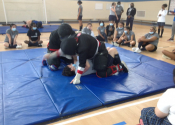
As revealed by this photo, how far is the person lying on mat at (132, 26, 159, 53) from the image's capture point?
4891 millimetres

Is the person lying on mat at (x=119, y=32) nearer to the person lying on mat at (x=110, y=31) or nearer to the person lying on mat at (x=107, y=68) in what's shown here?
the person lying on mat at (x=110, y=31)

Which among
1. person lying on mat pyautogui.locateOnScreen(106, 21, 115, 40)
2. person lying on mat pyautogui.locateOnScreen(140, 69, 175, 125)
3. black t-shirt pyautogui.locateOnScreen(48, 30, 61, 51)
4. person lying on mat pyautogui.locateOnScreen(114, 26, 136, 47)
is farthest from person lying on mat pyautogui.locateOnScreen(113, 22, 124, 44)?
person lying on mat pyautogui.locateOnScreen(140, 69, 175, 125)

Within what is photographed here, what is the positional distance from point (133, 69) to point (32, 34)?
12.5ft

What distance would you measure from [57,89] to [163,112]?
1698 mm

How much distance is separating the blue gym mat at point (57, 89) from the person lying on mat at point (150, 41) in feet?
4.45

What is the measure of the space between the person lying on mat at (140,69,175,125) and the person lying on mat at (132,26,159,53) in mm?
3626

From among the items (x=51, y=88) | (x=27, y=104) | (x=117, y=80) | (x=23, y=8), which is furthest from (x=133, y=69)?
(x=23, y=8)

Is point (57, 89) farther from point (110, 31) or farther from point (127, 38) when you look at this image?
point (110, 31)

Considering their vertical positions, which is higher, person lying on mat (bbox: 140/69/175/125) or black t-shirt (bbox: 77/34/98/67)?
black t-shirt (bbox: 77/34/98/67)

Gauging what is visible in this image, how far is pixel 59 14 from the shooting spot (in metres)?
13.2

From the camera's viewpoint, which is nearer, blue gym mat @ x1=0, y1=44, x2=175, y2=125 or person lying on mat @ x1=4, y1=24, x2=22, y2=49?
blue gym mat @ x1=0, y1=44, x2=175, y2=125

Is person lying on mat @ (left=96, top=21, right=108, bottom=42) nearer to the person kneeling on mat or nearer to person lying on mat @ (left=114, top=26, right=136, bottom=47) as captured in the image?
person lying on mat @ (left=114, top=26, right=136, bottom=47)

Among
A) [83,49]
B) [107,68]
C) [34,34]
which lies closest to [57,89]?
[83,49]

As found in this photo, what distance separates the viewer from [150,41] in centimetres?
497
